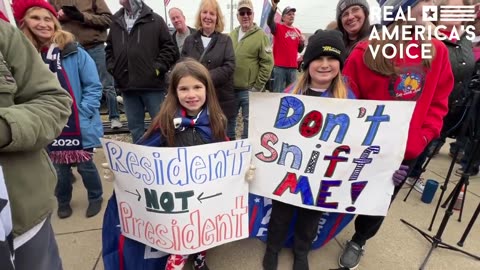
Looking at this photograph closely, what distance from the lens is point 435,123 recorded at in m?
1.80

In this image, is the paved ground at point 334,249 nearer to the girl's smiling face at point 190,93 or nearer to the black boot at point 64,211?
the black boot at point 64,211

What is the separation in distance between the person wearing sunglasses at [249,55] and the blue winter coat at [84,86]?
5.52 feet

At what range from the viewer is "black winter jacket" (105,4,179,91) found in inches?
120

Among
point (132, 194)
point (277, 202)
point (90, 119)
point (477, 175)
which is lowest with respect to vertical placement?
point (477, 175)

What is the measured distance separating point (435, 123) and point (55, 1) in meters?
4.14

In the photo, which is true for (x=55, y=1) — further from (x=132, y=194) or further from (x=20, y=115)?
(x=20, y=115)

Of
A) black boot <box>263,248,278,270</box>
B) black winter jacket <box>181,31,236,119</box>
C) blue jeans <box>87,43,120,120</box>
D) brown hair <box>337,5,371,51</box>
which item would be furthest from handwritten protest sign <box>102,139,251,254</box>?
blue jeans <box>87,43,120,120</box>

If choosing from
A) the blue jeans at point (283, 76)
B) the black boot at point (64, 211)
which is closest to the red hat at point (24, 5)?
the black boot at point (64, 211)

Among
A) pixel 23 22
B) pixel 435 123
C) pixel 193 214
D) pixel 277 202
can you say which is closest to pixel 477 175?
pixel 435 123

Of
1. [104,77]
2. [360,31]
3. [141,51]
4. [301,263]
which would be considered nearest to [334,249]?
[301,263]

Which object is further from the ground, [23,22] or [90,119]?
[23,22]

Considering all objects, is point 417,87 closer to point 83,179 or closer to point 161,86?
point 161,86

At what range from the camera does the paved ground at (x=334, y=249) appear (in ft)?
7.17

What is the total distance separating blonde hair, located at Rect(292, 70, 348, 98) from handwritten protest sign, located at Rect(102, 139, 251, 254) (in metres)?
0.52
